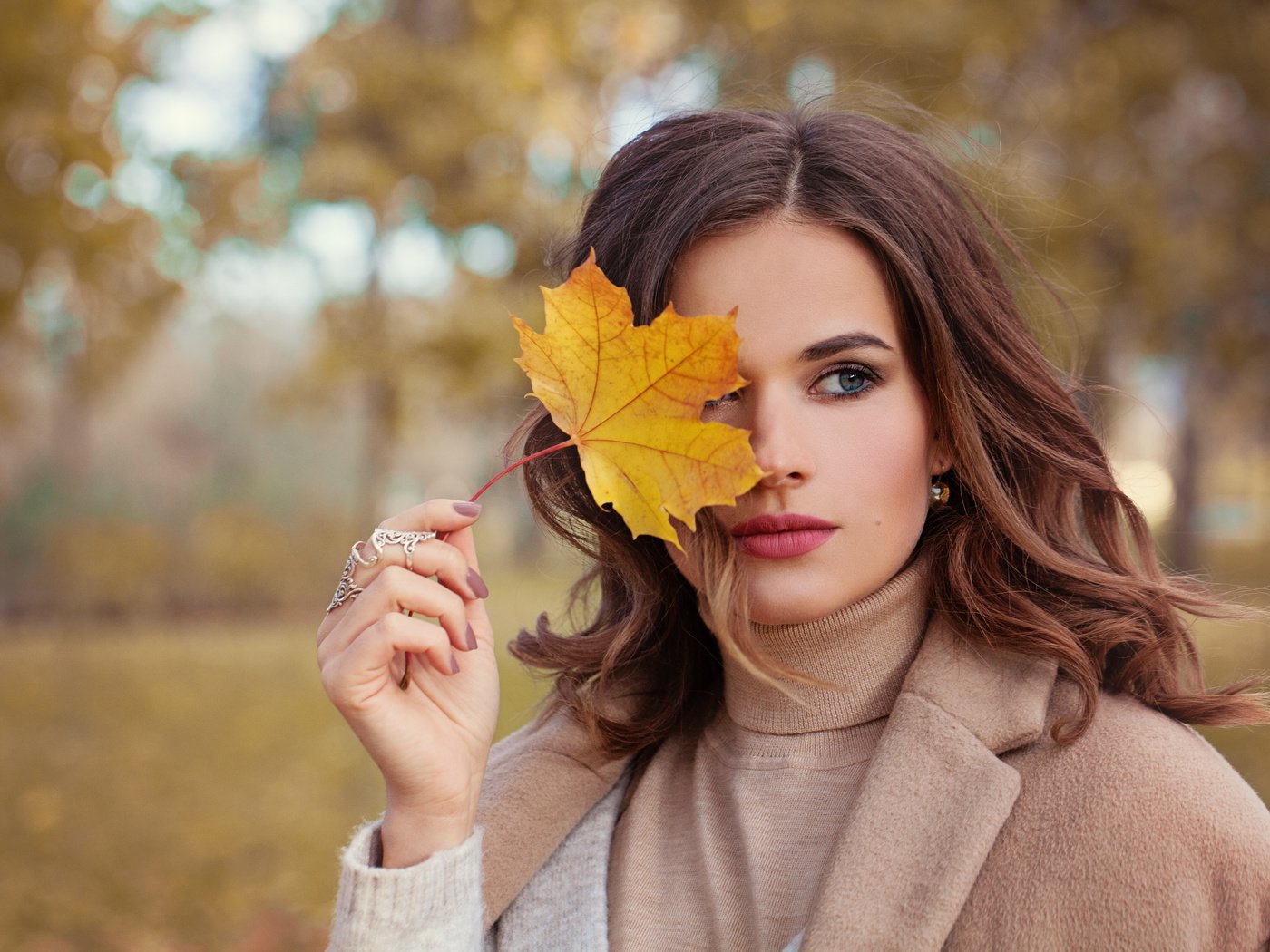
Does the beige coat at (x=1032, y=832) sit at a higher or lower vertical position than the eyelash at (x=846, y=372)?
lower

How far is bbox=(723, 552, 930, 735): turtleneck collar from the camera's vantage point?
6.38ft

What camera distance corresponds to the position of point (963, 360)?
1.94 m

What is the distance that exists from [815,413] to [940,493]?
355mm

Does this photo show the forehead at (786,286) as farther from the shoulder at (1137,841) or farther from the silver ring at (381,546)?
the shoulder at (1137,841)

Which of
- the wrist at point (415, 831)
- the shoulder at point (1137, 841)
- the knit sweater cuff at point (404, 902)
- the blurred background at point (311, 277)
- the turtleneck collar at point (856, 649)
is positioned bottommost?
the shoulder at point (1137, 841)

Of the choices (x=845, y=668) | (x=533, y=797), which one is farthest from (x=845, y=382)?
(x=533, y=797)

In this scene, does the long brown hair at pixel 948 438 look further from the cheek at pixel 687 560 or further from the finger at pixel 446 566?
the finger at pixel 446 566

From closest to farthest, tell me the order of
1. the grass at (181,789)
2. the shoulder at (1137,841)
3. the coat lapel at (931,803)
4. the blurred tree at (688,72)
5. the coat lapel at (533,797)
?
the shoulder at (1137,841)
the coat lapel at (931,803)
the coat lapel at (533,797)
the grass at (181,789)
the blurred tree at (688,72)

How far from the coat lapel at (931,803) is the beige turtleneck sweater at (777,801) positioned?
0.12m

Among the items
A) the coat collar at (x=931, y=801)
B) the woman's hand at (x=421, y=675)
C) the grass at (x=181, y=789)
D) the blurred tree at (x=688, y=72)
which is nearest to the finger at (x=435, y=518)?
the woman's hand at (x=421, y=675)

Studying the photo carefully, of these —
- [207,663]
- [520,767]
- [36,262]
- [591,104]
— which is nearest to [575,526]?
[520,767]

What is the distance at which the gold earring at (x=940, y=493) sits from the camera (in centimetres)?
199

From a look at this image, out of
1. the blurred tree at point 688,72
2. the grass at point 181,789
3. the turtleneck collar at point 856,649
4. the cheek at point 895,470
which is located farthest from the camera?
the blurred tree at point 688,72

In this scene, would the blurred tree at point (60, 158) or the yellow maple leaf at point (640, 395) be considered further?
the blurred tree at point (60, 158)
